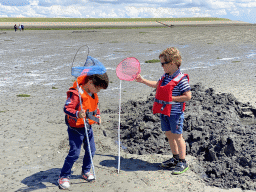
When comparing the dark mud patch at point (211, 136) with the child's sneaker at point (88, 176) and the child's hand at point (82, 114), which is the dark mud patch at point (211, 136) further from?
the child's hand at point (82, 114)

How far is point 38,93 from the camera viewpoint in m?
9.30

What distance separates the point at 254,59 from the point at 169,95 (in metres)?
13.2

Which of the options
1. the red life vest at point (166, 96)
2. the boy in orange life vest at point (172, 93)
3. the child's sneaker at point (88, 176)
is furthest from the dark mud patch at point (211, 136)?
the child's sneaker at point (88, 176)

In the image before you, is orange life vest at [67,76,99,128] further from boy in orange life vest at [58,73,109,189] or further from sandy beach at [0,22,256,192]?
sandy beach at [0,22,256,192]

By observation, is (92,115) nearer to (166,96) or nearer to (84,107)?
(84,107)

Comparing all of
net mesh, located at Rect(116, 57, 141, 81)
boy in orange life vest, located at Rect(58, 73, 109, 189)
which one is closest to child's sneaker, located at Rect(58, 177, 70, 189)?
boy in orange life vest, located at Rect(58, 73, 109, 189)

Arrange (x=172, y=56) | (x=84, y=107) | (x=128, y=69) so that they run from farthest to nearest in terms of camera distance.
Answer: (x=128, y=69) → (x=172, y=56) → (x=84, y=107)

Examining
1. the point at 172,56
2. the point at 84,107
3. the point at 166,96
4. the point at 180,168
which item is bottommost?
the point at 180,168

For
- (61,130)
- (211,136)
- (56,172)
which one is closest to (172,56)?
(211,136)

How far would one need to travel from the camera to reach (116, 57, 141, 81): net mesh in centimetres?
398

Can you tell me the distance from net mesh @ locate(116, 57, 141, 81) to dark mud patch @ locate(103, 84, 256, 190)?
5.17 feet

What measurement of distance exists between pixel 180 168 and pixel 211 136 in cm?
126

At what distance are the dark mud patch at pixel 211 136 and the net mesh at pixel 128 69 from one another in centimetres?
157

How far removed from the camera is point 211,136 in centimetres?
506
